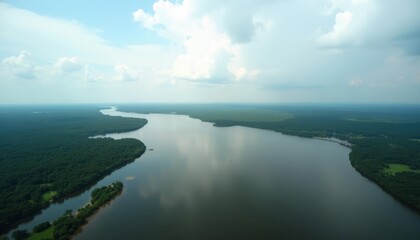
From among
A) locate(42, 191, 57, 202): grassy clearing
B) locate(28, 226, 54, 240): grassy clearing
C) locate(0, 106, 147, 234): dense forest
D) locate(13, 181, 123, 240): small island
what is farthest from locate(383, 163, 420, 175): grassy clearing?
locate(42, 191, 57, 202): grassy clearing

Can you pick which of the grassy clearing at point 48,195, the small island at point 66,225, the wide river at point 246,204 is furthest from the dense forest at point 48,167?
the small island at point 66,225

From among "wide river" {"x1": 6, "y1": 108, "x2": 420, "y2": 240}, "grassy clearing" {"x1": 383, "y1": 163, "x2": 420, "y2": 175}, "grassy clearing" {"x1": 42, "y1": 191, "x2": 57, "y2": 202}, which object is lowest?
"grassy clearing" {"x1": 42, "y1": 191, "x2": 57, "y2": 202}

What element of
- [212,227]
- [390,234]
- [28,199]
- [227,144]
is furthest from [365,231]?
[227,144]

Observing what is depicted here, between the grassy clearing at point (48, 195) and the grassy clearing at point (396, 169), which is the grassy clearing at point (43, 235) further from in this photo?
the grassy clearing at point (396, 169)

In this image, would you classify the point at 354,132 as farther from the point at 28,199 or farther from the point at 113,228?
the point at 28,199

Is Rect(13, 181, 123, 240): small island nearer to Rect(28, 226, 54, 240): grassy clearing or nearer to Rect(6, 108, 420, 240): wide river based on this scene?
Rect(28, 226, 54, 240): grassy clearing

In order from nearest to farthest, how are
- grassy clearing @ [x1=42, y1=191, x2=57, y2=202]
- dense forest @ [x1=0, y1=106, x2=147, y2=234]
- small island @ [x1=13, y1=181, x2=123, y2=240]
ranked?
small island @ [x1=13, y1=181, x2=123, y2=240] < dense forest @ [x1=0, y1=106, x2=147, y2=234] < grassy clearing @ [x1=42, y1=191, x2=57, y2=202]

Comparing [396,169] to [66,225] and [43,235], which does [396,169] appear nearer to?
[66,225]

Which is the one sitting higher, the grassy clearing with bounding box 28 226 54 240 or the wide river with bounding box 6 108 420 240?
the wide river with bounding box 6 108 420 240
